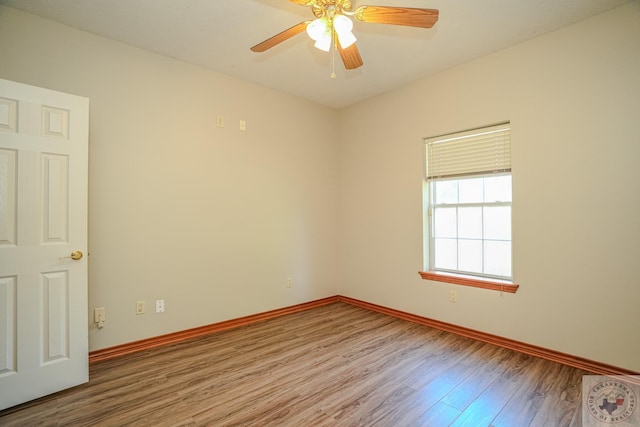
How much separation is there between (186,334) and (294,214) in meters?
1.85

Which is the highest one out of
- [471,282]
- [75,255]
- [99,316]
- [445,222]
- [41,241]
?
[445,222]

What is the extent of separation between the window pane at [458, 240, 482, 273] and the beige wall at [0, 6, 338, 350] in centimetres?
186

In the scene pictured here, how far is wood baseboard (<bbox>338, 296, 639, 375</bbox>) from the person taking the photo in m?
2.29

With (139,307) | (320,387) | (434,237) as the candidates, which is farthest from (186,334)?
(434,237)

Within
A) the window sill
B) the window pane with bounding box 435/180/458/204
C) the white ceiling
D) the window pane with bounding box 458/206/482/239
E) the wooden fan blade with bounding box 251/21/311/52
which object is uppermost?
the white ceiling

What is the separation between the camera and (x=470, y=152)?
3.12 m

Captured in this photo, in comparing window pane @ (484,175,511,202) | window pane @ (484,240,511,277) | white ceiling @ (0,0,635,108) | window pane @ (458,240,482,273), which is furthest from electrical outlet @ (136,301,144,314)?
window pane @ (484,175,511,202)

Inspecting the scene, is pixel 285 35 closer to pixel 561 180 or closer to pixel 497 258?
pixel 561 180

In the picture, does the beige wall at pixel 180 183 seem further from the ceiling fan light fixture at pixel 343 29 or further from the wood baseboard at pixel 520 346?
the ceiling fan light fixture at pixel 343 29

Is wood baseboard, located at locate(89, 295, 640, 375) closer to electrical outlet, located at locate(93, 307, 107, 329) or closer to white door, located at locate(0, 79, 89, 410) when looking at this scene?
electrical outlet, located at locate(93, 307, 107, 329)

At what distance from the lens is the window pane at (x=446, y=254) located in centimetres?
330

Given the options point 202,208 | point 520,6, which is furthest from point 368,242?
point 520,6

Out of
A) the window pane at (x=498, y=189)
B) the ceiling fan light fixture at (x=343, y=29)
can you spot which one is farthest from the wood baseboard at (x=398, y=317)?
the ceiling fan light fixture at (x=343, y=29)

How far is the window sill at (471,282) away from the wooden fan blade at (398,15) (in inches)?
93.8
